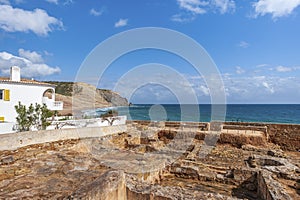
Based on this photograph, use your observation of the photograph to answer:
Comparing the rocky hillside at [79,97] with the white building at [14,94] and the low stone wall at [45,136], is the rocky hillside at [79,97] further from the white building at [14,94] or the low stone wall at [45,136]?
the low stone wall at [45,136]

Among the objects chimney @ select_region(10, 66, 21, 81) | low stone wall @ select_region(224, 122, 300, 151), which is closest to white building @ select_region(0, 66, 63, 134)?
chimney @ select_region(10, 66, 21, 81)

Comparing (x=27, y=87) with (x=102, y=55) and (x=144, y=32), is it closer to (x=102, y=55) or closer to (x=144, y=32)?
(x=102, y=55)

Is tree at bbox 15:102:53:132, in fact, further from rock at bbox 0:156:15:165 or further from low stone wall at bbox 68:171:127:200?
low stone wall at bbox 68:171:127:200

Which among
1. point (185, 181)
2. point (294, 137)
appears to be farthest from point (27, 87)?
point (294, 137)

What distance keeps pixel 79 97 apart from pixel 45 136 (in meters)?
32.2

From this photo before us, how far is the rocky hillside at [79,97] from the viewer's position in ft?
116

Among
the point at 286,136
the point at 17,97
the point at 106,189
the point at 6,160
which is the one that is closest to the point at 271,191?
the point at 106,189

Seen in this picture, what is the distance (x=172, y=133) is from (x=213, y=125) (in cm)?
427

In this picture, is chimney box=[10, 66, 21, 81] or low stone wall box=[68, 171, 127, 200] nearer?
low stone wall box=[68, 171, 127, 200]

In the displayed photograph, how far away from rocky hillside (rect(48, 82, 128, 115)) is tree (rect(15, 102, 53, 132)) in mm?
5857

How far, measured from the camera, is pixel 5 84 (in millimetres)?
14727

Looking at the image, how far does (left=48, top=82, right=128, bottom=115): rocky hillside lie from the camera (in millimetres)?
35438

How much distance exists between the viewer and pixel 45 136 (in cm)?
1080

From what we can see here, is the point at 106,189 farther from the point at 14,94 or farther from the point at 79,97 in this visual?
the point at 79,97
